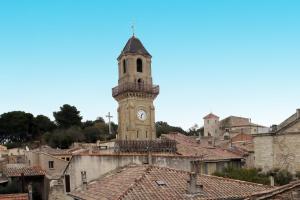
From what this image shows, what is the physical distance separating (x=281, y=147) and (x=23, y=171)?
22.9 meters

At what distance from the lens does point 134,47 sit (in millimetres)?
43312

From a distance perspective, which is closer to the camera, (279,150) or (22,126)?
(279,150)

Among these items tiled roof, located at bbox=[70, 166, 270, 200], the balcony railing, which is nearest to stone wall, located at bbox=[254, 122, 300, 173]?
the balcony railing

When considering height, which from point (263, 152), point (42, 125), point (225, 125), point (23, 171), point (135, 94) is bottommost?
point (23, 171)

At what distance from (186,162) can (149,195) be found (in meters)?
7.52

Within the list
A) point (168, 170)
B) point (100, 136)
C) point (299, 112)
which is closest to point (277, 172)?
point (299, 112)

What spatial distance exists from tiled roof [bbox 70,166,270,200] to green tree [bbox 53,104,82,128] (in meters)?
66.7

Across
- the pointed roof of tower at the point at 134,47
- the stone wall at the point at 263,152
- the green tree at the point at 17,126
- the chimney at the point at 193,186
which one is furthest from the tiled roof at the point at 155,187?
the green tree at the point at 17,126

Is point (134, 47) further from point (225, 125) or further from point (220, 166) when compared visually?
point (225, 125)

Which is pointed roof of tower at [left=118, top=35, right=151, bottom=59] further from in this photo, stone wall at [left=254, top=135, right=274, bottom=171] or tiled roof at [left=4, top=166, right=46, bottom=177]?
stone wall at [left=254, top=135, right=274, bottom=171]

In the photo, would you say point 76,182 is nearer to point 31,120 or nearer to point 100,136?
point 100,136

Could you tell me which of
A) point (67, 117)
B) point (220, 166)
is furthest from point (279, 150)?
point (67, 117)

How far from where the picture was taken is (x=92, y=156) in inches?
906

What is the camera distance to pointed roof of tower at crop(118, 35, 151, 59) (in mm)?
42812
